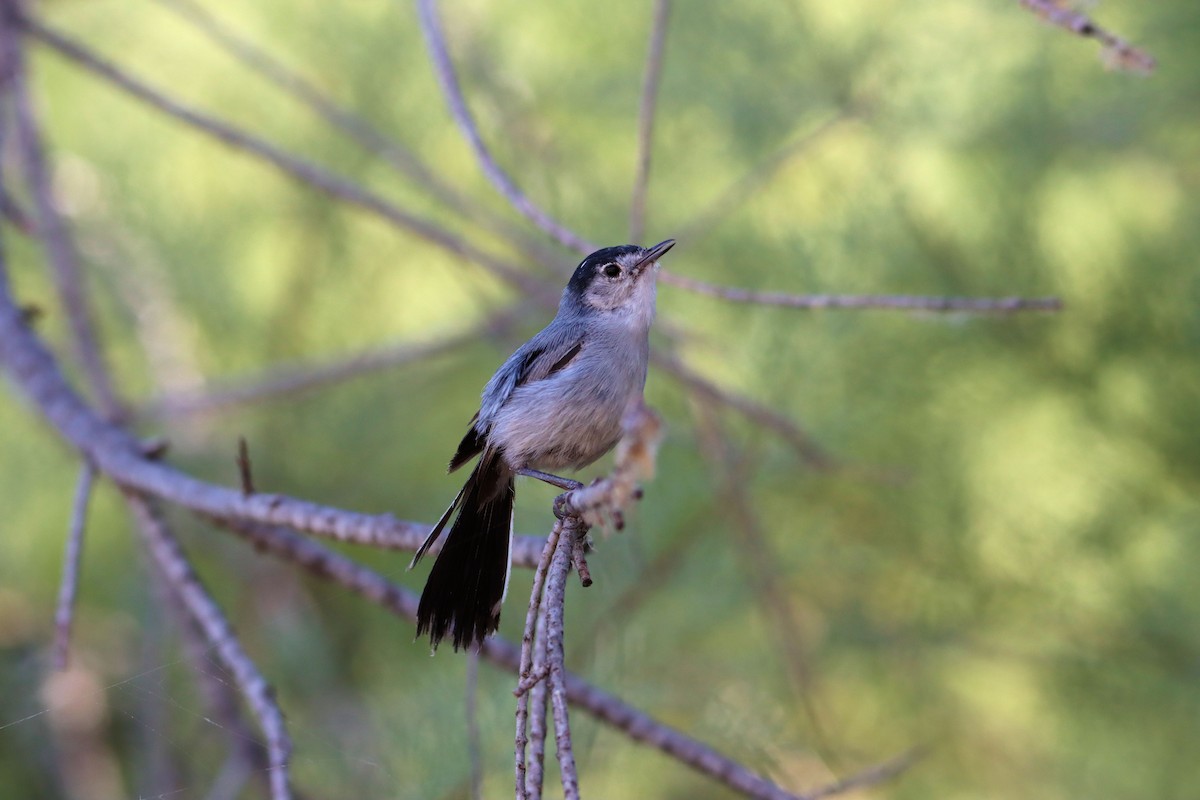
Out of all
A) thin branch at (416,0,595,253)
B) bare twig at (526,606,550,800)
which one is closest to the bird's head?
thin branch at (416,0,595,253)

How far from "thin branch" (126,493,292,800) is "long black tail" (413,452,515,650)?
138mm

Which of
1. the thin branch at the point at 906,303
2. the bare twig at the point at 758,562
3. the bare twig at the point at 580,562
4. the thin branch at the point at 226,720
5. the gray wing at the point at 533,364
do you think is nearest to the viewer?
the bare twig at the point at 580,562

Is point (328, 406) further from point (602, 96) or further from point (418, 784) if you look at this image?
point (418, 784)

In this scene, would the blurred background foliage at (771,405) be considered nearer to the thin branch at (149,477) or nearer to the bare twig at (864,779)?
the bare twig at (864,779)

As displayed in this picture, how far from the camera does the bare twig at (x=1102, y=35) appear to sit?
723 millimetres

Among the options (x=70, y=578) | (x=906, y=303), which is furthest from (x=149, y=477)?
(x=906, y=303)

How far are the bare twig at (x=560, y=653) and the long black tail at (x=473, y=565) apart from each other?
225 millimetres

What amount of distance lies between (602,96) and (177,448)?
1.03m

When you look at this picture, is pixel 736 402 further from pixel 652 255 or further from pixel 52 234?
pixel 52 234

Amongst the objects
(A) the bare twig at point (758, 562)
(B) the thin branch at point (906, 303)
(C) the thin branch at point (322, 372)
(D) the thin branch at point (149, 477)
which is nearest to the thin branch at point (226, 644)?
(D) the thin branch at point (149, 477)

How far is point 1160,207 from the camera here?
5.48ft

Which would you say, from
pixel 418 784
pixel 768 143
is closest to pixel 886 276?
pixel 768 143

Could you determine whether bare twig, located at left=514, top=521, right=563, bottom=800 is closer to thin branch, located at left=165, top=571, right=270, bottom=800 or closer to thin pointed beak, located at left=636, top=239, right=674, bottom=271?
thin pointed beak, located at left=636, top=239, right=674, bottom=271

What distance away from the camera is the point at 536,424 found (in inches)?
40.6
